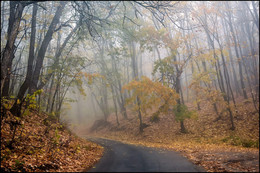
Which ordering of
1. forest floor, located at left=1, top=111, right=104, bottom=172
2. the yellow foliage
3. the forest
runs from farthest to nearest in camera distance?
the yellow foliage, the forest, forest floor, located at left=1, top=111, right=104, bottom=172

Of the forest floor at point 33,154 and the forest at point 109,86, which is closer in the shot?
the forest floor at point 33,154

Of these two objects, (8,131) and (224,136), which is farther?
(224,136)

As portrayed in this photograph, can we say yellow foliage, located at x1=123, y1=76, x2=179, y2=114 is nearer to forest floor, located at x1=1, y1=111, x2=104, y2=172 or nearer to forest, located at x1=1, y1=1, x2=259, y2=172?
forest, located at x1=1, y1=1, x2=259, y2=172

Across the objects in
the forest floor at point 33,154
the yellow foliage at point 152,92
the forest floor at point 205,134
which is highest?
the yellow foliage at point 152,92

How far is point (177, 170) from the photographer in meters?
5.12

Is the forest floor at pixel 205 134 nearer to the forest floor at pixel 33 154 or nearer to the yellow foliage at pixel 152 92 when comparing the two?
the yellow foliage at pixel 152 92

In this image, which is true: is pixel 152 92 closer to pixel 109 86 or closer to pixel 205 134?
pixel 109 86

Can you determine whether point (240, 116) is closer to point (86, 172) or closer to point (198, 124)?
point (198, 124)

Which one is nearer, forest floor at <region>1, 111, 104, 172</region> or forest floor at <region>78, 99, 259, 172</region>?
forest floor at <region>1, 111, 104, 172</region>

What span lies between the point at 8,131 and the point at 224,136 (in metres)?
12.4

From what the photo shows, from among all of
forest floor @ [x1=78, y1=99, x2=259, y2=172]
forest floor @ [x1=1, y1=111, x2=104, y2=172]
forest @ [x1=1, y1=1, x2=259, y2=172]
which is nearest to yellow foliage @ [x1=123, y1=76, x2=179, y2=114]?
forest @ [x1=1, y1=1, x2=259, y2=172]

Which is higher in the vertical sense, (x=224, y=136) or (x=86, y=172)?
(x=86, y=172)

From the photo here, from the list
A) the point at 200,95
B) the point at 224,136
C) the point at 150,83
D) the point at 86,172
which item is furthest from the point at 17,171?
the point at 200,95

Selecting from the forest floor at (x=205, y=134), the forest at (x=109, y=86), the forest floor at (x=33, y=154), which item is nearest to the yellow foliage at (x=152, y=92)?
the forest at (x=109, y=86)
